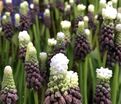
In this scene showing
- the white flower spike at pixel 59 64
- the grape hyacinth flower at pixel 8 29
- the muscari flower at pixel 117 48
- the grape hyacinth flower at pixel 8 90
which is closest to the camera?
the white flower spike at pixel 59 64

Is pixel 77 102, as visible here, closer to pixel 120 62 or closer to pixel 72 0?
pixel 120 62

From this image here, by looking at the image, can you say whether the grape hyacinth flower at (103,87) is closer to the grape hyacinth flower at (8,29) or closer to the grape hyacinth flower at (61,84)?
the grape hyacinth flower at (61,84)

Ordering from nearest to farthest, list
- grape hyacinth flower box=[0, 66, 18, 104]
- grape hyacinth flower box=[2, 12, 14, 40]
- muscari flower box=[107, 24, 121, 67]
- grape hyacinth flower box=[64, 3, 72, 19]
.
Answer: grape hyacinth flower box=[0, 66, 18, 104]
muscari flower box=[107, 24, 121, 67]
grape hyacinth flower box=[2, 12, 14, 40]
grape hyacinth flower box=[64, 3, 72, 19]

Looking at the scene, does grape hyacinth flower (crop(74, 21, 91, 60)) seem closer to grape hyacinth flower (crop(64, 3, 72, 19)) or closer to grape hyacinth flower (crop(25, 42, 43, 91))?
grape hyacinth flower (crop(25, 42, 43, 91))

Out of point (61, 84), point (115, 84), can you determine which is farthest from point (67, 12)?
point (61, 84)

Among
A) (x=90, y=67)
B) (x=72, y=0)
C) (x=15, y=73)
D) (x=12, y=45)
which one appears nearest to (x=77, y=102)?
(x=90, y=67)

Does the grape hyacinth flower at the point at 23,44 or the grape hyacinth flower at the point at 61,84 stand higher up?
the grape hyacinth flower at the point at 23,44

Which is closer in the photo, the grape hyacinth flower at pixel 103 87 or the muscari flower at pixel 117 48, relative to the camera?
the grape hyacinth flower at pixel 103 87

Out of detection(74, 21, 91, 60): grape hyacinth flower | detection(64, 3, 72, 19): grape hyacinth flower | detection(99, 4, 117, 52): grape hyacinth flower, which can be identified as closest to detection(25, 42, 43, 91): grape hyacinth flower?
detection(74, 21, 91, 60): grape hyacinth flower

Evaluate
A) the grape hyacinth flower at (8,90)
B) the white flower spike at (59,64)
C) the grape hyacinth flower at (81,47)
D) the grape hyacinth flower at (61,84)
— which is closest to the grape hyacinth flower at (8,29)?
the grape hyacinth flower at (81,47)
